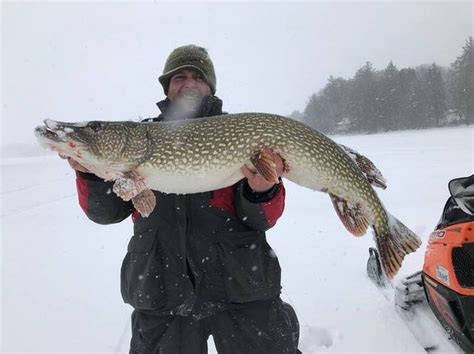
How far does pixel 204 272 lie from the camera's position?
2.38m

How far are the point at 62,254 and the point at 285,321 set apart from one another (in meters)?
4.64

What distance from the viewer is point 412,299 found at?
349cm

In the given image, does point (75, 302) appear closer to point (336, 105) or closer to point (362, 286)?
point (362, 286)

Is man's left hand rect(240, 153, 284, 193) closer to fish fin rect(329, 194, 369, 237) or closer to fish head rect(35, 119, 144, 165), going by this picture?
fish fin rect(329, 194, 369, 237)

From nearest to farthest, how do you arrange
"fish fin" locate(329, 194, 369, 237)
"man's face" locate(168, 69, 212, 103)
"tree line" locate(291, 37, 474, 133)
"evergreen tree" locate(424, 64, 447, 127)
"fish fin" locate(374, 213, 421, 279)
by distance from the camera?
1. "fish fin" locate(374, 213, 421, 279)
2. "fish fin" locate(329, 194, 369, 237)
3. "man's face" locate(168, 69, 212, 103)
4. "tree line" locate(291, 37, 474, 133)
5. "evergreen tree" locate(424, 64, 447, 127)

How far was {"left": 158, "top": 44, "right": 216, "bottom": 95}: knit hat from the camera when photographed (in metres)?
3.04

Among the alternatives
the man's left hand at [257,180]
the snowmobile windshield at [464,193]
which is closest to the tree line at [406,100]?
the snowmobile windshield at [464,193]

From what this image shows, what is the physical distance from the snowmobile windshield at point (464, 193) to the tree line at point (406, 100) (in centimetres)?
4632

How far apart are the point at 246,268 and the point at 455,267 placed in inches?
55.0

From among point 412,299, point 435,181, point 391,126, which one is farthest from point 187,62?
point 391,126

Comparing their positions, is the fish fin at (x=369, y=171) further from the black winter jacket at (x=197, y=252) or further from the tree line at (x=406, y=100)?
the tree line at (x=406, y=100)

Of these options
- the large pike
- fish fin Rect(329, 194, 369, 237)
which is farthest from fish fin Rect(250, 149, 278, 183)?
fish fin Rect(329, 194, 369, 237)

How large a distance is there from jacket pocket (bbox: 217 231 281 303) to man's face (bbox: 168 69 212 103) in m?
1.19

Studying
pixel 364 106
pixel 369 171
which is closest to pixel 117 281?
pixel 369 171
